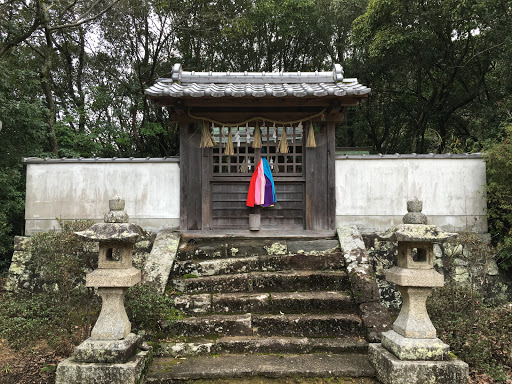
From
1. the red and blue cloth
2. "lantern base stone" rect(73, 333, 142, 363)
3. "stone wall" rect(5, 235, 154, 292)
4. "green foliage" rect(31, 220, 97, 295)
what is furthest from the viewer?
the red and blue cloth

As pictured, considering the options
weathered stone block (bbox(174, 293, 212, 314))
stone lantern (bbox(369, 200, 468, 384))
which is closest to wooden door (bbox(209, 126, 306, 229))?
weathered stone block (bbox(174, 293, 212, 314))

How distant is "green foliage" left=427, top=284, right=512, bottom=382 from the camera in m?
5.00

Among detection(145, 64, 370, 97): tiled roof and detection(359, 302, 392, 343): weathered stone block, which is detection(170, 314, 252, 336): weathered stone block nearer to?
detection(359, 302, 392, 343): weathered stone block

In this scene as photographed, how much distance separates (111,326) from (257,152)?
17.7 feet

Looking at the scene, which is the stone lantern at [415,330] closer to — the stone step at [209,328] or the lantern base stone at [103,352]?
the stone step at [209,328]

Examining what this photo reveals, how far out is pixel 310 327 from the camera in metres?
5.51

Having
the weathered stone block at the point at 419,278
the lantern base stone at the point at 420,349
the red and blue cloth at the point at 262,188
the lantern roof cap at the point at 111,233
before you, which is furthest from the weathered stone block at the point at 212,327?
the red and blue cloth at the point at 262,188

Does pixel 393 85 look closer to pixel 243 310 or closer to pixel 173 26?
pixel 173 26

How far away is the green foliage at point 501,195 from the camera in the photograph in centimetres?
749

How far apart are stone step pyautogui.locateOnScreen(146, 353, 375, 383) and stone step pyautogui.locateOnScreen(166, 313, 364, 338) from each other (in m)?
0.45

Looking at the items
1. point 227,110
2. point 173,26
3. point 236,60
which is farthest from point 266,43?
point 227,110

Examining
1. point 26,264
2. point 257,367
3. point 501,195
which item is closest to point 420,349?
point 257,367

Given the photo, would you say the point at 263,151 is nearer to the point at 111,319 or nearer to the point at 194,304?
the point at 194,304


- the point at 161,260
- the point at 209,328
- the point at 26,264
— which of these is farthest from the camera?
the point at 26,264
